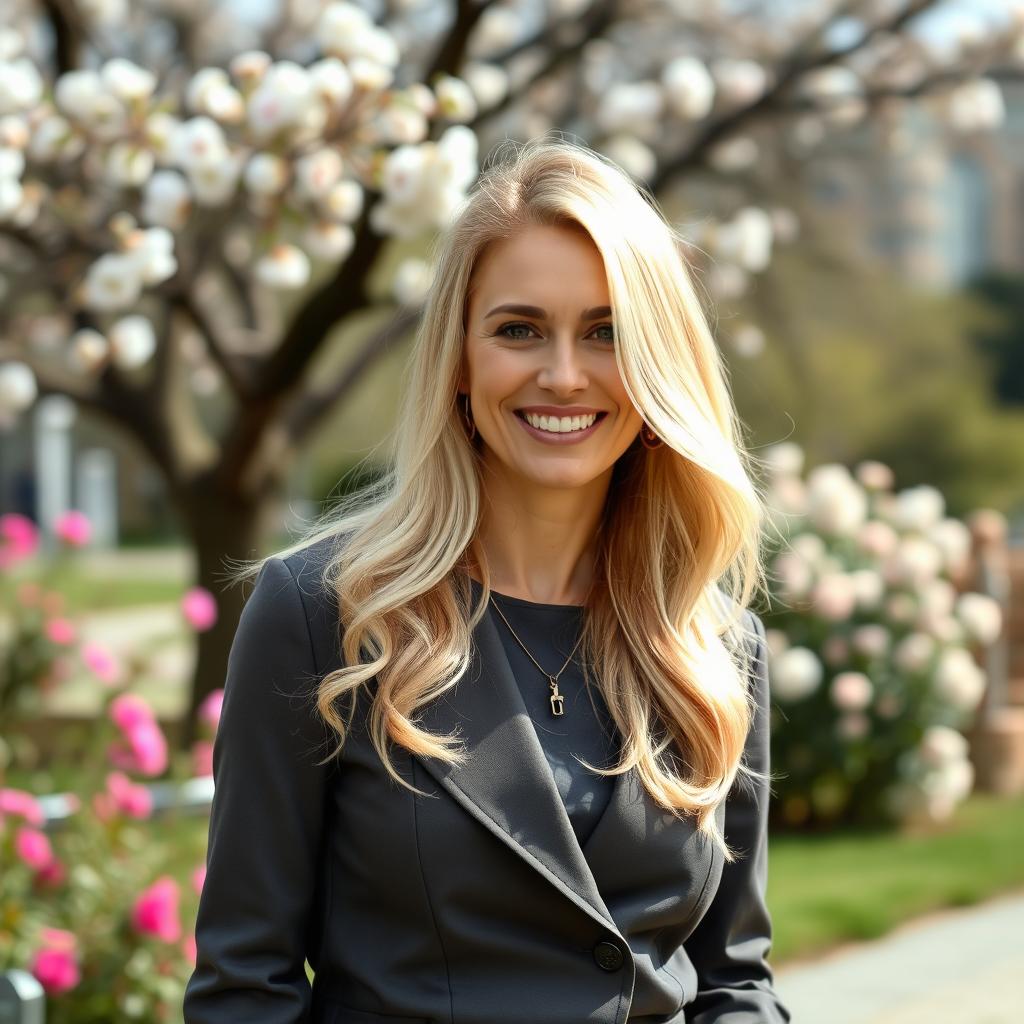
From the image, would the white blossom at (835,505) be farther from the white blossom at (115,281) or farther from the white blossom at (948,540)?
the white blossom at (115,281)

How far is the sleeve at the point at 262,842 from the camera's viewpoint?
195 cm

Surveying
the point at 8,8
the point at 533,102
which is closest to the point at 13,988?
the point at 533,102

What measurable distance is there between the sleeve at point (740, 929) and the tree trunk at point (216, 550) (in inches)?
198

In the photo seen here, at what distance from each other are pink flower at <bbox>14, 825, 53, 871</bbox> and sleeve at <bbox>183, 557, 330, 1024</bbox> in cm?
217

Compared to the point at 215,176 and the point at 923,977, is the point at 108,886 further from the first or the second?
the point at 923,977

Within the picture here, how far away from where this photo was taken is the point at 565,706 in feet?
7.23

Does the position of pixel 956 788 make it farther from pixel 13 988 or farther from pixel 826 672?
pixel 13 988

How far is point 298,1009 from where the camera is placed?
6.45 ft

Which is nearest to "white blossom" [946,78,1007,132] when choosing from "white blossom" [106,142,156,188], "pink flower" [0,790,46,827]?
"white blossom" [106,142,156,188]

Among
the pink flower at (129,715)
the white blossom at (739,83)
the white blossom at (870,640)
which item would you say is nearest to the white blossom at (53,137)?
the pink flower at (129,715)

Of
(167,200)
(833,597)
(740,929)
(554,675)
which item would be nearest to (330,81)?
(167,200)

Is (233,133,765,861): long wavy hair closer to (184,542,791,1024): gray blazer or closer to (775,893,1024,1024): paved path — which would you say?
(184,542,791,1024): gray blazer

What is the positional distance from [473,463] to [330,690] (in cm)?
45

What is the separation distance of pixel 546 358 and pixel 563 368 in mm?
36
